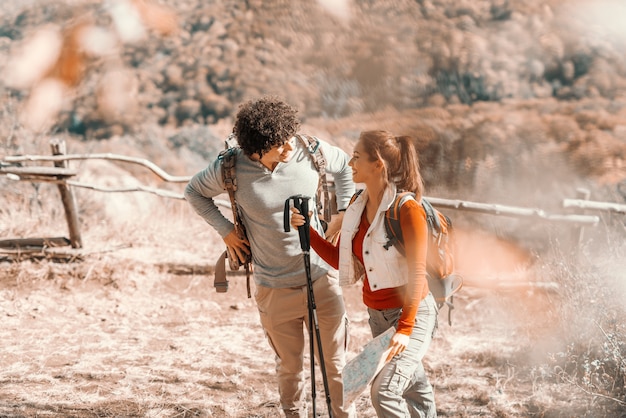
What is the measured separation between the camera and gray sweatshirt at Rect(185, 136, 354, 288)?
275 centimetres

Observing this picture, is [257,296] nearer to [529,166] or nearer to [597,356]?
[597,356]

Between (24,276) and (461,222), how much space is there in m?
4.52

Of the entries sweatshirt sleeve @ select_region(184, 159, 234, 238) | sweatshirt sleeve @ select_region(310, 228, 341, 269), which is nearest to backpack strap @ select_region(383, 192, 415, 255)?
sweatshirt sleeve @ select_region(310, 228, 341, 269)

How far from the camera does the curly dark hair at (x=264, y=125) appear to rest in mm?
2596

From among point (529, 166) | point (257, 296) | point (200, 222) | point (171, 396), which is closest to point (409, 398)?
point (257, 296)

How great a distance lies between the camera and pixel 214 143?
1245 cm

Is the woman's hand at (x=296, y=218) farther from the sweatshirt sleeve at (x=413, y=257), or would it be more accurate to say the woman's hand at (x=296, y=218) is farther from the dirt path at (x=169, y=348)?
the dirt path at (x=169, y=348)

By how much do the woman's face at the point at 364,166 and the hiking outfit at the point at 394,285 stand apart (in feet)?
0.28

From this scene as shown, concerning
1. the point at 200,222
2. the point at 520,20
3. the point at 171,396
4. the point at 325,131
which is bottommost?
the point at 171,396

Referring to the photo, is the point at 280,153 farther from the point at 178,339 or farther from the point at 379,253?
the point at 178,339

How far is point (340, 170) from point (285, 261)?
1.69 ft

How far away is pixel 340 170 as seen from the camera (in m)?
3.02

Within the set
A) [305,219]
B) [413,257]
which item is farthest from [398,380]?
[305,219]

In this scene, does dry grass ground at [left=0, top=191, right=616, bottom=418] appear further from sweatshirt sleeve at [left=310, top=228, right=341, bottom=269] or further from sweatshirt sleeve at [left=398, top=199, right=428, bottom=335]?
sweatshirt sleeve at [left=398, top=199, right=428, bottom=335]
